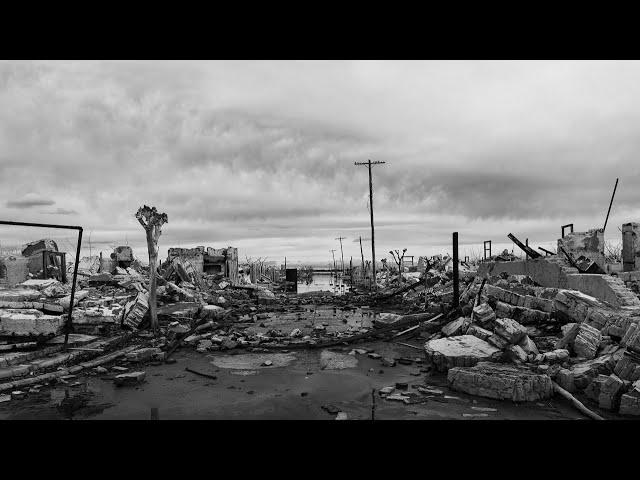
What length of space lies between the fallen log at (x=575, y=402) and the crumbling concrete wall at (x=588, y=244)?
8710 mm

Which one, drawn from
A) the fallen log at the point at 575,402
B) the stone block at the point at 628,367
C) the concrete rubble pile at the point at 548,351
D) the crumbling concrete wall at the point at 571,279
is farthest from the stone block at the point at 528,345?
the crumbling concrete wall at the point at 571,279

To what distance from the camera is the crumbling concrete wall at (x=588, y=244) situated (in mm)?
13114

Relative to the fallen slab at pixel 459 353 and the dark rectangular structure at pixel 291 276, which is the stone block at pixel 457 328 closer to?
the fallen slab at pixel 459 353

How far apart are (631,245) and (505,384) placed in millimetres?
9741

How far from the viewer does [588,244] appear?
13.4 metres

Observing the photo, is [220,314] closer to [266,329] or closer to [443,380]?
[266,329]

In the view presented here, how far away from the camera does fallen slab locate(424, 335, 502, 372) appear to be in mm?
7328

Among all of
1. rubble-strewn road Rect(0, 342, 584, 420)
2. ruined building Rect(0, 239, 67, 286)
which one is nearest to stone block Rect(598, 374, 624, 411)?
rubble-strewn road Rect(0, 342, 584, 420)

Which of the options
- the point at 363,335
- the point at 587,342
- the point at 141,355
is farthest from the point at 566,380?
the point at 141,355
